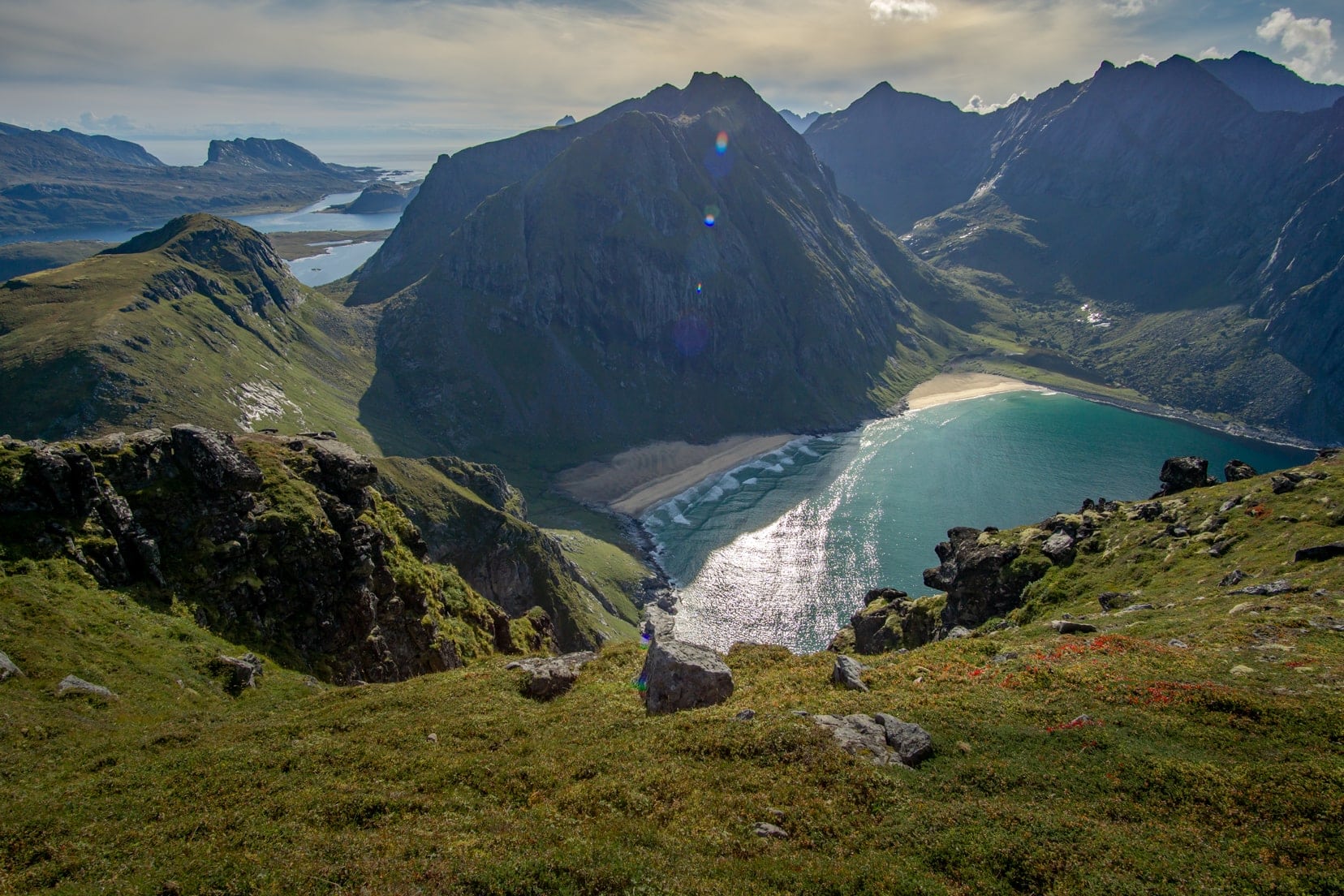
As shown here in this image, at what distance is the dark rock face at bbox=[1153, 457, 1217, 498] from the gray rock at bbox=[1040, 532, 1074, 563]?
1607 centimetres

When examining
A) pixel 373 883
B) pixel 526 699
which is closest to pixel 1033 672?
pixel 526 699

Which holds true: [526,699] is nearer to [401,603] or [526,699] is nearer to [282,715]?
[282,715]

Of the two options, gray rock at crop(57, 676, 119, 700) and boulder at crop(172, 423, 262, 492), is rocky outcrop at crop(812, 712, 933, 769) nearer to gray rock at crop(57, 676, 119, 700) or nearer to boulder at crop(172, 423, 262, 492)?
gray rock at crop(57, 676, 119, 700)

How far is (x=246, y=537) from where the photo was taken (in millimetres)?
40250

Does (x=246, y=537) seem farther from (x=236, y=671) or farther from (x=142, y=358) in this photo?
(x=142, y=358)

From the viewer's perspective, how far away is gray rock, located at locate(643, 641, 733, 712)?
32.7m

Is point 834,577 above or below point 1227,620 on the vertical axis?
below

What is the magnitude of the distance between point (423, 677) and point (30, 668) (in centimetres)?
1691

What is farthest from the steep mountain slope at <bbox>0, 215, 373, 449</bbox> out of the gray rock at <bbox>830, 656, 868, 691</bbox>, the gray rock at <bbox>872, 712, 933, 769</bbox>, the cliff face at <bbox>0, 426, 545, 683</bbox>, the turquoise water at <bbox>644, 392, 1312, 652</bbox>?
the gray rock at <bbox>872, 712, 933, 769</bbox>

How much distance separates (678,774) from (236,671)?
82.3 ft

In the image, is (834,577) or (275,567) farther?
(834,577)

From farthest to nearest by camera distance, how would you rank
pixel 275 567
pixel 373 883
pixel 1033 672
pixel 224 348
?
pixel 224 348
pixel 275 567
pixel 1033 672
pixel 373 883

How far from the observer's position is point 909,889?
18.6 meters

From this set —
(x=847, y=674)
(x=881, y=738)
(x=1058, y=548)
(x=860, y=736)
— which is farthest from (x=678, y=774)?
(x=1058, y=548)
